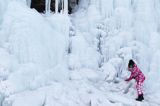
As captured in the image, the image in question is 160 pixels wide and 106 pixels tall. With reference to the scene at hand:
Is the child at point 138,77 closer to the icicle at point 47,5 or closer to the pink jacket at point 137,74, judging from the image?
the pink jacket at point 137,74

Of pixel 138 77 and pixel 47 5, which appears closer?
pixel 138 77

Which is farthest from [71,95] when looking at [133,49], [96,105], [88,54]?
[133,49]

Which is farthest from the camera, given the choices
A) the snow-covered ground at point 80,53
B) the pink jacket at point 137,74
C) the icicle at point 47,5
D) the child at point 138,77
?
the icicle at point 47,5

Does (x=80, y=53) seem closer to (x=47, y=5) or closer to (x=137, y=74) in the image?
(x=137, y=74)

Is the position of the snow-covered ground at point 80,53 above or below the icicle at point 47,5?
below

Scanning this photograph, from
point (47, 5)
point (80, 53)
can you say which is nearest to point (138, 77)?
point (80, 53)

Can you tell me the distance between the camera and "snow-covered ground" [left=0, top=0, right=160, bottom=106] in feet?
35.3

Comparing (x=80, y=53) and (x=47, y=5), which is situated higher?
(x=47, y=5)

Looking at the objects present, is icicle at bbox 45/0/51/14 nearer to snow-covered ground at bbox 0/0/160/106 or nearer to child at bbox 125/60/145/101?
snow-covered ground at bbox 0/0/160/106

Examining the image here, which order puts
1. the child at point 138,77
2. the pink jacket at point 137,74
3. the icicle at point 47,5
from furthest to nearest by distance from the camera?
the icicle at point 47,5
the pink jacket at point 137,74
the child at point 138,77

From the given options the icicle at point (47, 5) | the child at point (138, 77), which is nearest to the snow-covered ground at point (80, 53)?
the icicle at point (47, 5)

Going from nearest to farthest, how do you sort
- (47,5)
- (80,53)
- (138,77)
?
(138,77) < (80,53) < (47,5)

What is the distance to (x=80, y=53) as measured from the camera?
41.9 ft

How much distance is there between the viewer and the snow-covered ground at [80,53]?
10.8 metres
